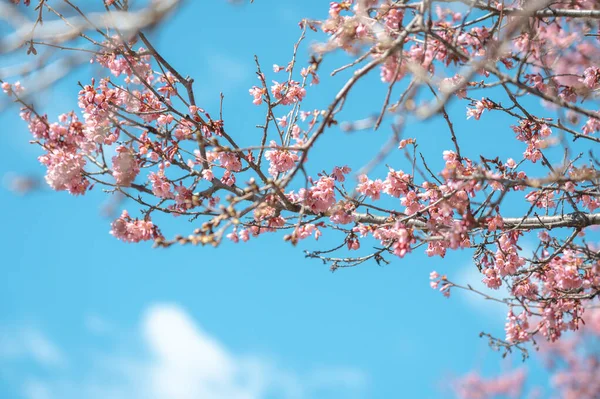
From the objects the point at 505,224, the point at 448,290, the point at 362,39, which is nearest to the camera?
the point at 362,39

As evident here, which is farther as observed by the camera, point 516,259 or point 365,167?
point 516,259

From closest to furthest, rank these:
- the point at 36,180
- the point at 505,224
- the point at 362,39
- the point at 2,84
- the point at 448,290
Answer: the point at 362,39 → the point at 36,180 → the point at 2,84 → the point at 505,224 → the point at 448,290

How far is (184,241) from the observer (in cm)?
338

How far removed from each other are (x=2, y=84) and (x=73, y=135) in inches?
26.3

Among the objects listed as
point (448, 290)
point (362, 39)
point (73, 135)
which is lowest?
point (448, 290)

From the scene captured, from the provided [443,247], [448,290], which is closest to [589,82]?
[443,247]

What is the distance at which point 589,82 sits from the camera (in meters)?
4.87

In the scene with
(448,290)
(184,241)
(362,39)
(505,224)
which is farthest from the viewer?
(448,290)

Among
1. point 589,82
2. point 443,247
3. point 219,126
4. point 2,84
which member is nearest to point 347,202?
point 443,247

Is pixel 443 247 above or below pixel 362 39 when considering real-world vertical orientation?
below

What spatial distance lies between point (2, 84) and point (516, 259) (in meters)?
4.75

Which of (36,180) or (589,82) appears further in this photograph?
(589,82)

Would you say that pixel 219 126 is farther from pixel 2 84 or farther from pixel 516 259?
pixel 516 259

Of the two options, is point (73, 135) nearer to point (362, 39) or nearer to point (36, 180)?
point (36, 180)
